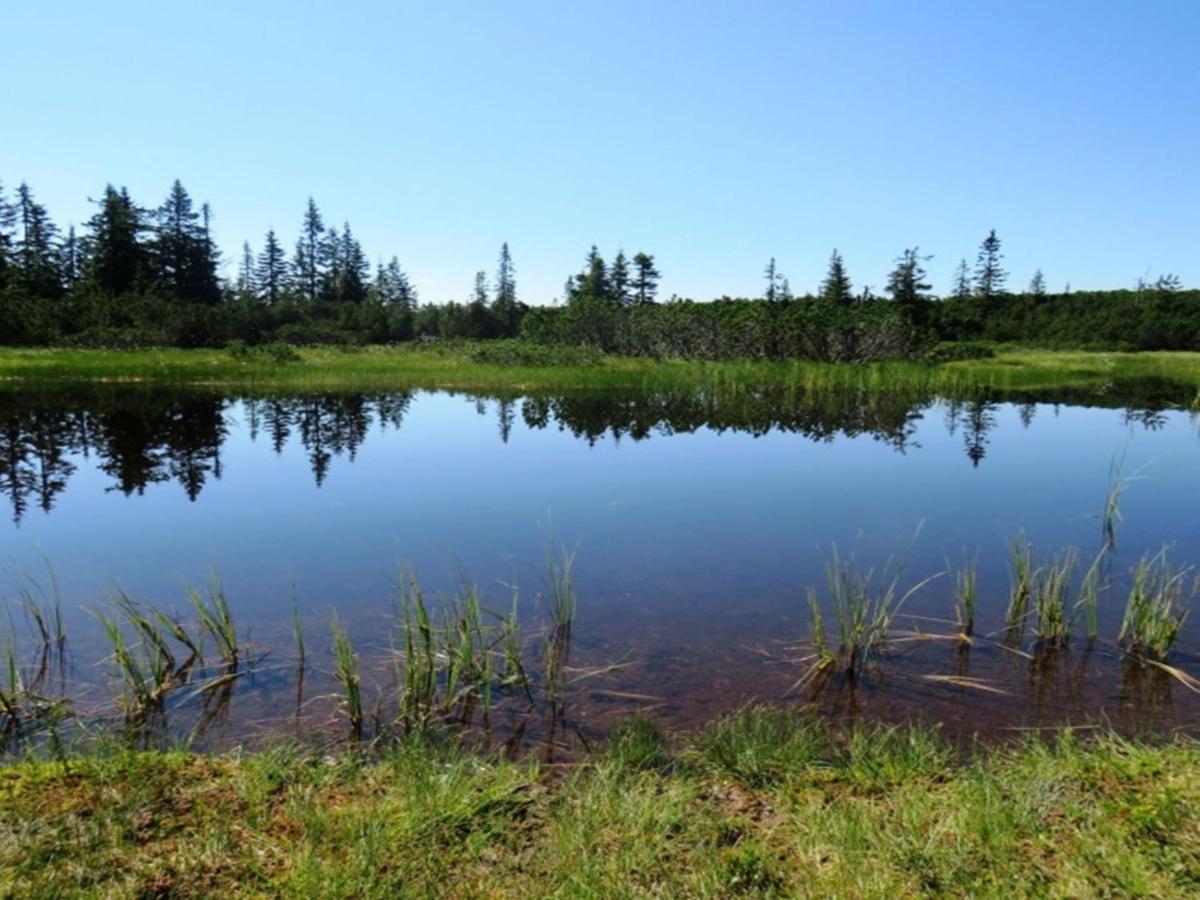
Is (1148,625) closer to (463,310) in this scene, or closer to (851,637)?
(851,637)

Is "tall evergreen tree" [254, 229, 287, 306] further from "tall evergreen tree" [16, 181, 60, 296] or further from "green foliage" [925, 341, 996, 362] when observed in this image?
"green foliage" [925, 341, 996, 362]

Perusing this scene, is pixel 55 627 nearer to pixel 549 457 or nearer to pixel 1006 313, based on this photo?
pixel 549 457

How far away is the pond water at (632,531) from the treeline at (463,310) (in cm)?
1972

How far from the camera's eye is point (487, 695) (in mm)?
4996

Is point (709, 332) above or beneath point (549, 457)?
above

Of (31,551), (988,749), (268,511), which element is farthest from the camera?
(268,511)

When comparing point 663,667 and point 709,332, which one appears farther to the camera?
point 709,332

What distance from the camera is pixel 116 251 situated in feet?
191

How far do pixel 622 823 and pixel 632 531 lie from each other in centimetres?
668

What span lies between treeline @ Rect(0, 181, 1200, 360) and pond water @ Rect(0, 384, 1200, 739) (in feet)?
64.7

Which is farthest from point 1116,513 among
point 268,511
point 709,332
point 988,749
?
point 709,332

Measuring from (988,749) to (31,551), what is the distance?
32.4 feet

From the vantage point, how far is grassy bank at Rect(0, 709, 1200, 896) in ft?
10.0

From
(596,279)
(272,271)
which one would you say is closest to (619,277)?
(596,279)
